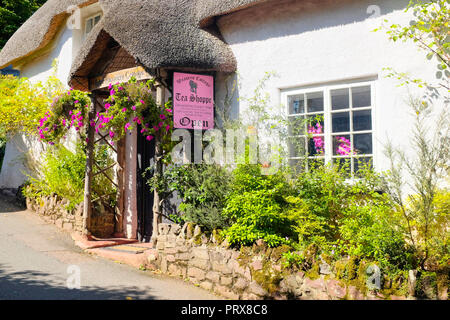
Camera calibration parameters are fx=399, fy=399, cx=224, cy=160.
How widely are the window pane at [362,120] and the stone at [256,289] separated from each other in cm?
259

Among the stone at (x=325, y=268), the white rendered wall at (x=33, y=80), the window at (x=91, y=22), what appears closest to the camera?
the stone at (x=325, y=268)

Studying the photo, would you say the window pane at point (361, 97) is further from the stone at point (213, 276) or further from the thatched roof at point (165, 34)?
the stone at point (213, 276)

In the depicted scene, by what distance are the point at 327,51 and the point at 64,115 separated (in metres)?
4.86

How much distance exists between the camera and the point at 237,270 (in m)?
4.82

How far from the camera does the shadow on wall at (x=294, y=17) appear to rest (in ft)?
18.1

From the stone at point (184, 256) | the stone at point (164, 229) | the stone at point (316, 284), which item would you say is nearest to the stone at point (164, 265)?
the stone at point (184, 256)

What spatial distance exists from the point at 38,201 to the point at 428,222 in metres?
8.43

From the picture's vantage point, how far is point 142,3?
6699 millimetres

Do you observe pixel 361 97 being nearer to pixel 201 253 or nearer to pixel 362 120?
pixel 362 120

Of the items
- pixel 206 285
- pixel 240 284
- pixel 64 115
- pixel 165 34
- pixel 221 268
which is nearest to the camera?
pixel 240 284

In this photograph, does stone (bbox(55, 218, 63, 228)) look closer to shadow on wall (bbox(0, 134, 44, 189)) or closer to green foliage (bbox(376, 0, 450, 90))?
shadow on wall (bbox(0, 134, 44, 189))

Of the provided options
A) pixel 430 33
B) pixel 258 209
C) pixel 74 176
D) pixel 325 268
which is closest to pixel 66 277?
pixel 258 209
